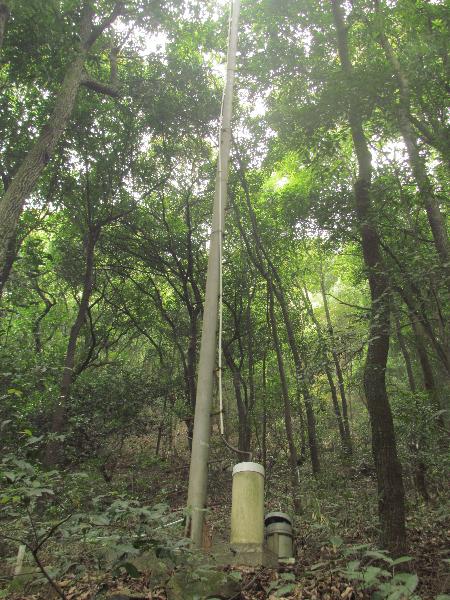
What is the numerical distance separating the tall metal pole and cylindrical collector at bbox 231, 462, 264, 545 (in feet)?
0.80

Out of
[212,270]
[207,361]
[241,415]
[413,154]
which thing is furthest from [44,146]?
[241,415]

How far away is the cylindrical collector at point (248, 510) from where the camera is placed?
310cm

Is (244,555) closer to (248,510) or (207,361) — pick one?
(248,510)

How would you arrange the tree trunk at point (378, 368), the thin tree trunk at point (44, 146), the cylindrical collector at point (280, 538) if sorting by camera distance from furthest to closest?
1. the thin tree trunk at point (44, 146)
2. the tree trunk at point (378, 368)
3. the cylindrical collector at point (280, 538)

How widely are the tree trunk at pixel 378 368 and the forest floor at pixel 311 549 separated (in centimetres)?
52

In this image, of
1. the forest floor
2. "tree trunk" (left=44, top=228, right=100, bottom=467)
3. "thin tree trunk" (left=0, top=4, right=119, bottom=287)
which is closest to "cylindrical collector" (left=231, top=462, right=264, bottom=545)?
the forest floor

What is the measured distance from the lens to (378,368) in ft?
21.5

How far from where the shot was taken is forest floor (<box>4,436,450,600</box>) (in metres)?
2.77

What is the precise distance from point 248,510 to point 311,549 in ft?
9.47

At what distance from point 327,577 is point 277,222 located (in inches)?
431

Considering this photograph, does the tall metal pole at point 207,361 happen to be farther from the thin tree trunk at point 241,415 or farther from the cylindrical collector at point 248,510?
the thin tree trunk at point 241,415

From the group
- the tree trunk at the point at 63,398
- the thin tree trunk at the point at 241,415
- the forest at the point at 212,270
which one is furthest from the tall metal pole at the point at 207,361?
the thin tree trunk at the point at 241,415

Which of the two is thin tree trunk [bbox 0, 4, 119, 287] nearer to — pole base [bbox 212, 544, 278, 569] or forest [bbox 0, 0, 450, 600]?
forest [bbox 0, 0, 450, 600]

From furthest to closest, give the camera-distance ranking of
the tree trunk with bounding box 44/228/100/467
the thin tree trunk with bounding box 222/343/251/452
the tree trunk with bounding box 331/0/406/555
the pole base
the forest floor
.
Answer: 1. the thin tree trunk with bounding box 222/343/251/452
2. the tree trunk with bounding box 44/228/100/467
3. the tree trunk with bounding box 331/0/406/555
4. the pole base
5. the forest floor
